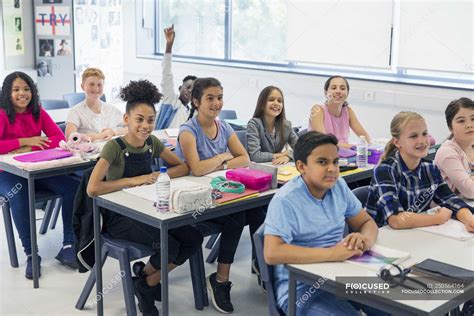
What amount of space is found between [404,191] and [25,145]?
2.50 metres

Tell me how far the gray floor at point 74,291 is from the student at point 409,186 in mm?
1102

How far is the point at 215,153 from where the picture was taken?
388 cm

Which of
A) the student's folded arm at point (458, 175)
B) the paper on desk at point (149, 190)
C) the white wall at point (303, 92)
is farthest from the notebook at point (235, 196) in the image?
the white wall at point (303, 92)

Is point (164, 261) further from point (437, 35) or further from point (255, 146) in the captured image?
point (437, 35)

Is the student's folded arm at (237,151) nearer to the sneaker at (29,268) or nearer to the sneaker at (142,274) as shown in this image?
the sneaker at (142,274)

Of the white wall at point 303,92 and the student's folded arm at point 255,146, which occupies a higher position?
the white wall at point 303,92

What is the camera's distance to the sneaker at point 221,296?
3.55 meters

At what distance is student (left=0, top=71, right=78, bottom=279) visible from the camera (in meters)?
4.06

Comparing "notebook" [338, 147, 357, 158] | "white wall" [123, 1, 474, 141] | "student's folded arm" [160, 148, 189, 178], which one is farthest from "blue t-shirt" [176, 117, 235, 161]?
"white wall" [123, 1, 474, 141]

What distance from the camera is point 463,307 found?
Result: 291 cm

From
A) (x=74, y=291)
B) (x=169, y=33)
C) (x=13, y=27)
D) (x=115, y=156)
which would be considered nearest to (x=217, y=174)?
(x=115, y=156)

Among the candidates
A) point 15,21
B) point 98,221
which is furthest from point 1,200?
point 15,21

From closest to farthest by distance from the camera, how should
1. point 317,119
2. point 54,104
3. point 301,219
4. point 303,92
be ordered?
1. point 301,219
2. point 317,119
3. point 54,104
4. point 303,92

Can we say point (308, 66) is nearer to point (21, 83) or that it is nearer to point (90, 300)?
point (21, 83)
